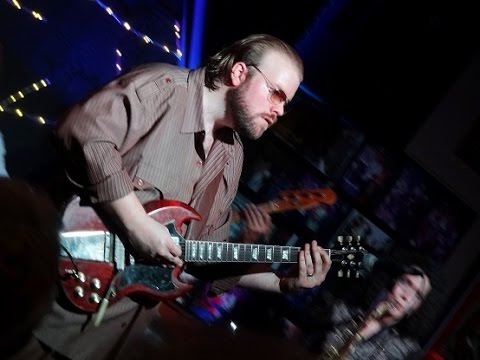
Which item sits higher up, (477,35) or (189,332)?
(477,35)

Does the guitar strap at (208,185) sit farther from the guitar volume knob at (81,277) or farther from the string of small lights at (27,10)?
the string of small lights at (27,10)

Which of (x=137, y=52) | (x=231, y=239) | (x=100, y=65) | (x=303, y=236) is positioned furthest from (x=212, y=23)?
(x=303, y=236)

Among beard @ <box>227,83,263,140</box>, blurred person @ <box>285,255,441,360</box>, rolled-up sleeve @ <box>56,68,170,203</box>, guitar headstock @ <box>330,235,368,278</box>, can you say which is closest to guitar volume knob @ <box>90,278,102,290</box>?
rolled-up sleeve @ <box>56,68,170,203</box>

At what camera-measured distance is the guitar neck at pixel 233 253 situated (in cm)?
191

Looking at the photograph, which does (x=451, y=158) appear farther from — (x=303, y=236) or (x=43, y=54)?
(x=43, y=54)

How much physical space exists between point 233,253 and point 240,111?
696 millimetres

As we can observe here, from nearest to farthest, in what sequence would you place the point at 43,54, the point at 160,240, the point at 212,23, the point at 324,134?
the point at 160,240 → the point at 43,54 → the point at 212,23 → the point at 324,134

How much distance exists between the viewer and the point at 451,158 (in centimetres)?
349

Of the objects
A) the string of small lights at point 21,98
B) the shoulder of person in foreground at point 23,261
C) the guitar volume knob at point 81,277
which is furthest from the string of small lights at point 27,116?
the shoulder of person in foreground at point 23,261

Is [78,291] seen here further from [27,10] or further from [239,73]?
[27,10]

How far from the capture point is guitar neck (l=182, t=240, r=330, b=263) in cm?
191

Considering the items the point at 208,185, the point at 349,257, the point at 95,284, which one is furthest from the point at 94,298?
the point at 349,257

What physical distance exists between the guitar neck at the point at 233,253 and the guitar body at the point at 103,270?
0.12m

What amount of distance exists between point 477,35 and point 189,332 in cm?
337
